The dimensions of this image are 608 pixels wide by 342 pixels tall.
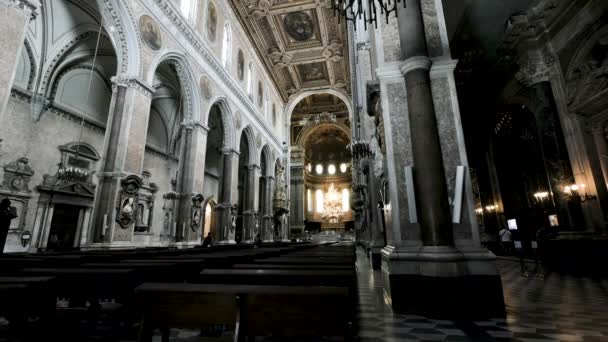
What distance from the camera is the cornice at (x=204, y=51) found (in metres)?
9.41

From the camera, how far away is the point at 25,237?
8898mm

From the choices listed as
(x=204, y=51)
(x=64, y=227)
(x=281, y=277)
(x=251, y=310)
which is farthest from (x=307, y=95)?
(x=251, y=310)

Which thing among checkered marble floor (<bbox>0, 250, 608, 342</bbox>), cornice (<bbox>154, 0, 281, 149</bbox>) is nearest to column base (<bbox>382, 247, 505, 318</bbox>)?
checkered marble floor (<bbox>0, 250, 608, 342</bbox>)

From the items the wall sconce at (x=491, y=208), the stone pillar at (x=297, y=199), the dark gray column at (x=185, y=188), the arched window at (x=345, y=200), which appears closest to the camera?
the dark gray column at (x=185, y=188)

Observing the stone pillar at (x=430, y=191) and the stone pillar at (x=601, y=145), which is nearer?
the stone pillar at (x=430, y=191)

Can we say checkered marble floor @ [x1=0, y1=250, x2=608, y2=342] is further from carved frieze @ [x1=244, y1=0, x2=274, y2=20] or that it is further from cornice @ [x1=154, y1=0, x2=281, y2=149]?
carved frieze @ [x1=244, y1=0, x2=274, y2=20]

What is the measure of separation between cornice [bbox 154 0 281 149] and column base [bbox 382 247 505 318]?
10566mm

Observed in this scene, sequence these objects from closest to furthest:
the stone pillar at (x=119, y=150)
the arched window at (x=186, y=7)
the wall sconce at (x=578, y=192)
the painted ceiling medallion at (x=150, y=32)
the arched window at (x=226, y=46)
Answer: the wall sconce at (x=578, y=192) < the stone pillar at (x=119, y=150) < the painted ceiling medallion at (x=150, y=32) < the arched window at (x=186, y=7) < the arched window at (x=226, y=46)

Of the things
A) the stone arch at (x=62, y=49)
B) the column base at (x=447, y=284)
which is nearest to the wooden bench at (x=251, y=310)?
the column base at (x=447, y=284)

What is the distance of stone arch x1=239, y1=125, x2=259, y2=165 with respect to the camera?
16.2 m

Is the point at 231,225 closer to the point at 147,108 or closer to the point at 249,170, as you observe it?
the point at 249,170

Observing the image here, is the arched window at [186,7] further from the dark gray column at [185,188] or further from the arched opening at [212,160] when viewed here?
the arched opening at [212,160]

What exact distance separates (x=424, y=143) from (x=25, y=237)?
39.9 feet

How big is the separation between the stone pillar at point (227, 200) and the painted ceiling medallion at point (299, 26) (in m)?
8.56
